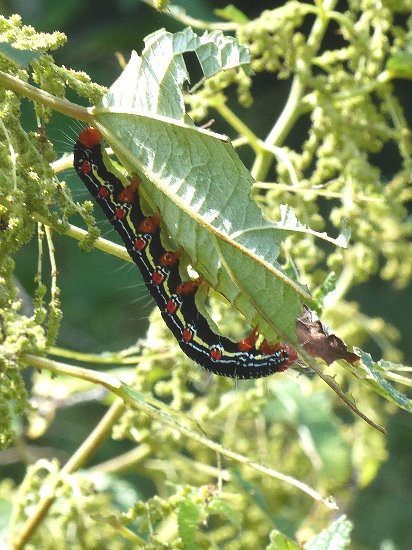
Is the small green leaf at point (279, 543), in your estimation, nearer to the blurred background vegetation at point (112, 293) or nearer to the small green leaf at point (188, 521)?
the small green leaf at point (188, 521)

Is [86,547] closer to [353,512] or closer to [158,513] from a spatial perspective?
[158,513]

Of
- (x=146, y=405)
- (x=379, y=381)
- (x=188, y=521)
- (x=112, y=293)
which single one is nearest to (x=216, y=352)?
(x=146, y=405)

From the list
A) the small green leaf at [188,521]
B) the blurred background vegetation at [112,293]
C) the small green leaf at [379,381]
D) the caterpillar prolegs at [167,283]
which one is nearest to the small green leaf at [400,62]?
the caterpillar prolegs at [167,283]

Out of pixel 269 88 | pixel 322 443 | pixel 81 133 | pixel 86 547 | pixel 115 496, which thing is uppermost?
pixel 269 88

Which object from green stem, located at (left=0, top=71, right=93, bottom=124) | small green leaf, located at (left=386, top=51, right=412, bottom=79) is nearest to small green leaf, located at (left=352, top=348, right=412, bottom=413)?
green stem, located at (left=0, top=71, right=93, bottom=124)

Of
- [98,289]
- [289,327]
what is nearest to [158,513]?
[289,327]
